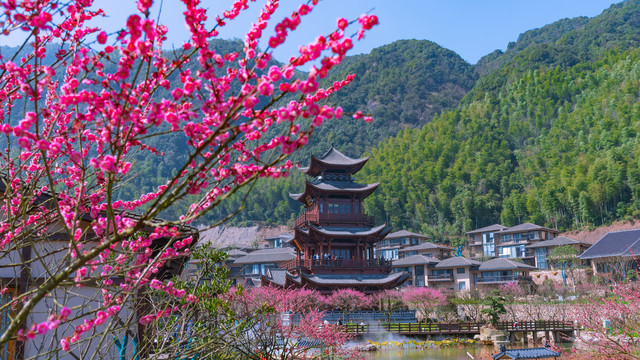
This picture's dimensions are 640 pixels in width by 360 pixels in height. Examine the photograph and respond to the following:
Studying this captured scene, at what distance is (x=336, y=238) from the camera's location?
109ft

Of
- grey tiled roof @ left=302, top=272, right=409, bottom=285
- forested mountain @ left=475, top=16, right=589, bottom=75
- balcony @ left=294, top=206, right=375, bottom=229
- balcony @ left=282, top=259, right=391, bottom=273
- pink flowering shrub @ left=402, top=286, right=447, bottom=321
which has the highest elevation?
forested mountain @ left=475, top=16, right=589, bottom=75

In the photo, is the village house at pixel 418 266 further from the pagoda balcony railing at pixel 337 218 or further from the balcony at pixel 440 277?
the pagoda balcony railing at pixel 337 218

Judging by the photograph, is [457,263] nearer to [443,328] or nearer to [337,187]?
[443,328]

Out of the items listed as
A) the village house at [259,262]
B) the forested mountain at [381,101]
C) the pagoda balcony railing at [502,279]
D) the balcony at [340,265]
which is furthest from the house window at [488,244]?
the balcony at [340,265]

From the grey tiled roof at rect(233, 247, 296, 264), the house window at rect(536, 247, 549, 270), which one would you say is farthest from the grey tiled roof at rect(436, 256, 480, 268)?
the grey tiled roof at rect(233, 247, 296, 264)

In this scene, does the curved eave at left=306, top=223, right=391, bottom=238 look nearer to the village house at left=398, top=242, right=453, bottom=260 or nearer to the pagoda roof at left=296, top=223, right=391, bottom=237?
the pagoda roof at left=296, top=223, right=391, bottom=237

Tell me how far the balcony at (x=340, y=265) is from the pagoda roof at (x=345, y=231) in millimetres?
1755

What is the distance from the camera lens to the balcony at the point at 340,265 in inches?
1273

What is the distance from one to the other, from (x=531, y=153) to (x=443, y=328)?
222 feet

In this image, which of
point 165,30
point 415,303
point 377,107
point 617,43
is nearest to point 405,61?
point 377,107

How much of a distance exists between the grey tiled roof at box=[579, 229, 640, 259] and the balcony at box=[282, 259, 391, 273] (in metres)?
24.4

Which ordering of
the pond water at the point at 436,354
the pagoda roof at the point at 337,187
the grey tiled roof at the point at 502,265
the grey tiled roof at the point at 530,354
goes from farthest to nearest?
the grey tiled roof at the point at 502,265
the pagoda roof at the point at 337,187
the pond water at the point at 436,354
the grey tiled roof at the point at 530,354

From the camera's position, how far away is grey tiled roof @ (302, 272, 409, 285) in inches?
1232

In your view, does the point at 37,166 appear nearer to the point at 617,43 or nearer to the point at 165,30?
the point at 165,30
